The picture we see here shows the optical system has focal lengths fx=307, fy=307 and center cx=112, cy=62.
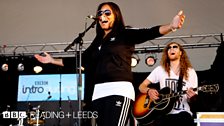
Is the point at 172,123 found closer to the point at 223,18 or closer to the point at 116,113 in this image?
the point at 116,113

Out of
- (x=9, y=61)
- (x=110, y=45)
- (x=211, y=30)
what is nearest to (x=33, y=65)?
(x=9, y=61)

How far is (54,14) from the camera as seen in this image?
8.36 meters

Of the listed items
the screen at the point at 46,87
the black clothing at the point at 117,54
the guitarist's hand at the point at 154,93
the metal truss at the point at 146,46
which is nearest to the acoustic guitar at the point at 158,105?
the guitarist's hand at the point at 154,93

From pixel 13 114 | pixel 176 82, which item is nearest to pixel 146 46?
pixel 13 114

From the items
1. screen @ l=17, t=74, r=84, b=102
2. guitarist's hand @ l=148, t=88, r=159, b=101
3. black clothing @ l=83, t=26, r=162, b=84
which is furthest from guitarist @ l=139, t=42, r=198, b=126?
screen @ l=17, t=74, r=84, b=102

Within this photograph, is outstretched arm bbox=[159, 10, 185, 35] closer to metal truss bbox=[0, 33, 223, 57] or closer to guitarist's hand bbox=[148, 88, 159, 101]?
guitarist's hand bbox=[148, 88, 159, 101]

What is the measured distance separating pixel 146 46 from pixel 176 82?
524 cm

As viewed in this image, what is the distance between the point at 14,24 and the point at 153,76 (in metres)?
6.33

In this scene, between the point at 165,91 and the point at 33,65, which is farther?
the point at 33,65

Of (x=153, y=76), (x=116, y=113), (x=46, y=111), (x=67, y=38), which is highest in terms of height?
(x=67, y=38)

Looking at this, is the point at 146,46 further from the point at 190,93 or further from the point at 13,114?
the point at 190,93

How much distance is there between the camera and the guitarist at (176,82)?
265 centimetres

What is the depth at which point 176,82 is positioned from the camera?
2.88 m

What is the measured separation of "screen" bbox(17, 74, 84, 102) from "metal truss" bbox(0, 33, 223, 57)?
722 millimetres
